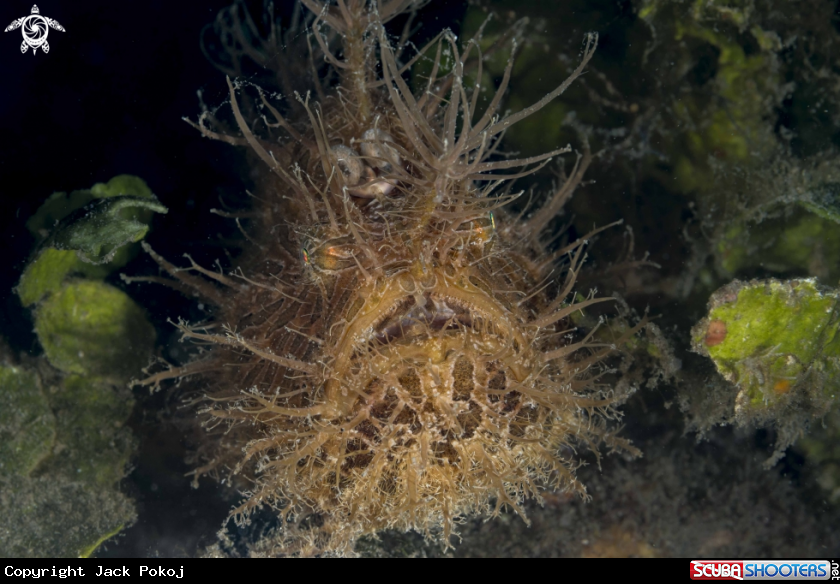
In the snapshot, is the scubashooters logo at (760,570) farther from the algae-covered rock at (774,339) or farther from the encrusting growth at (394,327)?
the encrusting growth at (394,327)

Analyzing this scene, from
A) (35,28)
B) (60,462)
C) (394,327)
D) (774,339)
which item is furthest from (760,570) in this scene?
(35,28)

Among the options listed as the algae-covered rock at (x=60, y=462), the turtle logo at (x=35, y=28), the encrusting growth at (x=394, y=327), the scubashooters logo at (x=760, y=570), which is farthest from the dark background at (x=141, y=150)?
the scubashooters logo at (x=760, y=570)

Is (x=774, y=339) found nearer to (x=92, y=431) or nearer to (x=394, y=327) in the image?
(x=394, y=327)

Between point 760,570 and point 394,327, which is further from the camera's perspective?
point 760,570

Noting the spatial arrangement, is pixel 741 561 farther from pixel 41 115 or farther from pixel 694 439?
pixel 41 115

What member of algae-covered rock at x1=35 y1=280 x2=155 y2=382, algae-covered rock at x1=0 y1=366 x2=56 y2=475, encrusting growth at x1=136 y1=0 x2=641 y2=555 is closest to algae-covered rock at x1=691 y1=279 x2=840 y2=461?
encrusting growth at x1=136 y1=0 x2=641 y2=555

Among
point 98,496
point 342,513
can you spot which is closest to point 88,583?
point 98,496

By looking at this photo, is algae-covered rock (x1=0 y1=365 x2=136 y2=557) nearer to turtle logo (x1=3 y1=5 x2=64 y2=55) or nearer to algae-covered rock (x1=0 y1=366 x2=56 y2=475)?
algae-covered rock (x1=0 y1=366 x2=56 y2=475)
